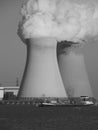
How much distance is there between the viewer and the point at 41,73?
199 feet

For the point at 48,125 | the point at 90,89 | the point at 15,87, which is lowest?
the point at 15,87

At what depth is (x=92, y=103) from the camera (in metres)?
73.0

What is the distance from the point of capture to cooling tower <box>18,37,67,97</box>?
5934cm

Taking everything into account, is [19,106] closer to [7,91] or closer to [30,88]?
[30,88]

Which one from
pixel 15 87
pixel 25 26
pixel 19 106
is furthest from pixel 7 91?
pixel 25 26

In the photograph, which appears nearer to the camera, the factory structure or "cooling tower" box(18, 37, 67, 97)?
"cooling tower" box(18, 37, 67, 97)

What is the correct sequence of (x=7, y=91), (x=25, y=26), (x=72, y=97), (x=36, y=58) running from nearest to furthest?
(x=36, y=58)
(x=25, y=26)
(x=72, y=97)
(x=7, y=91)

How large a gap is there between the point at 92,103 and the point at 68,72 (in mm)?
6306

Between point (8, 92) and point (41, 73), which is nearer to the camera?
point (41, 73)

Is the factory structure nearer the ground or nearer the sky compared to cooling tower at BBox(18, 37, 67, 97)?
nearer the ground

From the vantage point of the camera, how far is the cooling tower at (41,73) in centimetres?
5934

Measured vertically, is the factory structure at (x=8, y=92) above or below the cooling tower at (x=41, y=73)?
below

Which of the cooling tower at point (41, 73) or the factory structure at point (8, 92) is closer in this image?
the cooling tower at point (41, 73)

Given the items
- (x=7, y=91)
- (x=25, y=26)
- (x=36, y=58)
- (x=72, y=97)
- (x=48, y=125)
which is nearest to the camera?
(x=48, y=125)
